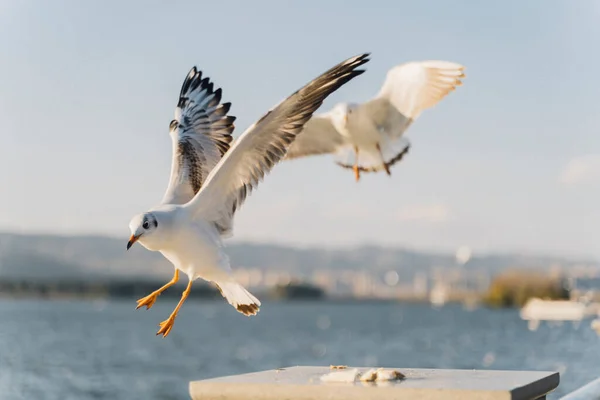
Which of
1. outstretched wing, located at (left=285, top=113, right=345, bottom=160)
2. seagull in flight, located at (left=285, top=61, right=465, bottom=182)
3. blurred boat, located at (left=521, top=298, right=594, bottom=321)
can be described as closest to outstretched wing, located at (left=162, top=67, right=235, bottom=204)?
seagull in flight, located at (left=285, top=61, right=465, bottom=182)

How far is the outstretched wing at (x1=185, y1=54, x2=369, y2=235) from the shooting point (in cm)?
430

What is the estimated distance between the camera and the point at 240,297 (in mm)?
4512

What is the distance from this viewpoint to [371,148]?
20.9 ft

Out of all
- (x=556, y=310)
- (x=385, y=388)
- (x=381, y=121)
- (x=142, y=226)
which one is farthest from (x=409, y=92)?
(x=556, y=310)

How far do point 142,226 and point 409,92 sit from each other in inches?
113

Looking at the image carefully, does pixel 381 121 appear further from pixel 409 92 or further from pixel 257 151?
pixel 257 151

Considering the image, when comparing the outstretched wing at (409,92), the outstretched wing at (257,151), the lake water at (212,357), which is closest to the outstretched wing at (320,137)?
the outstretched wing at (409,92)

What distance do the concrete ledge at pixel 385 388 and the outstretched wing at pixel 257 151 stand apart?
3.54 ft

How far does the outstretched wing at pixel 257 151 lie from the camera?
4.30 metres

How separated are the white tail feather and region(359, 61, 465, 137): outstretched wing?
214 cm

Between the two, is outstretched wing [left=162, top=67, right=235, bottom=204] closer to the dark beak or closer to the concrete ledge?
the dark beak

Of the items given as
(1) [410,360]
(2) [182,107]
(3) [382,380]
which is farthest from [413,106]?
(1) [410,360]

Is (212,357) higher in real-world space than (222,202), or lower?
higher

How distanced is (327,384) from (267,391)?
20cm
